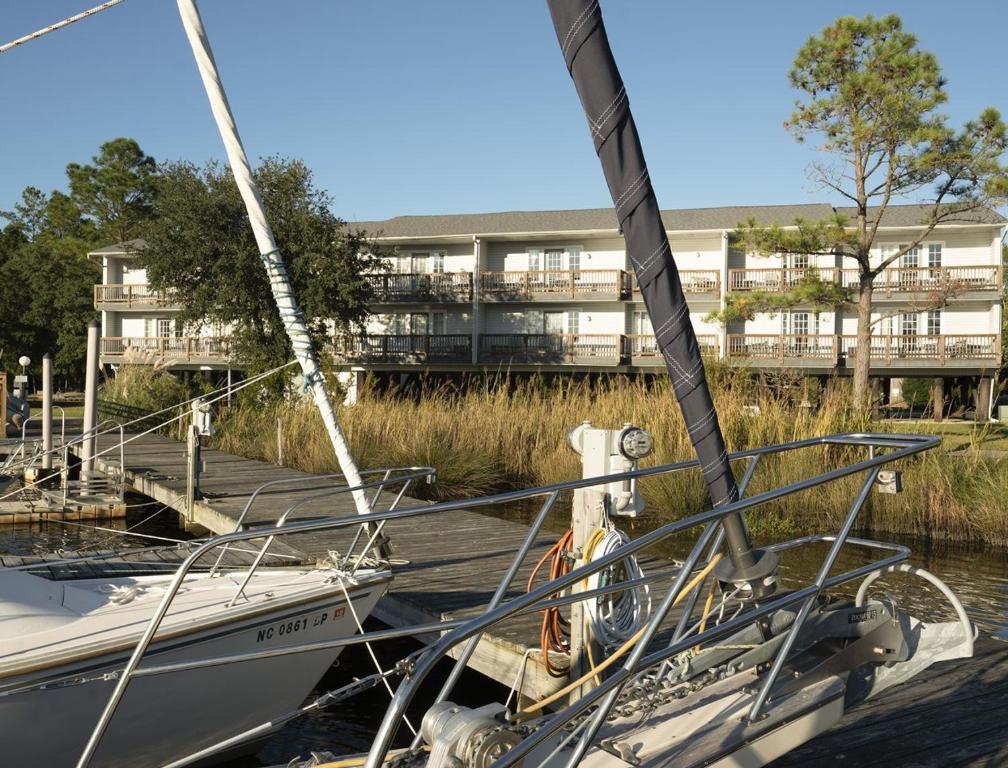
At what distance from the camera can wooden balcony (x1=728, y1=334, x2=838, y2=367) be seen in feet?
117

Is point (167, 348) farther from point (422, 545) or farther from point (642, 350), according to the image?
point (422, 545)

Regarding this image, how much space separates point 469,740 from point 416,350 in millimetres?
39203

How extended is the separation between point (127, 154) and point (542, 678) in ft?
230

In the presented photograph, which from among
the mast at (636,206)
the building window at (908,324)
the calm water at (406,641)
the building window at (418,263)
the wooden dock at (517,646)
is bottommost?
the calm water at (406,641)

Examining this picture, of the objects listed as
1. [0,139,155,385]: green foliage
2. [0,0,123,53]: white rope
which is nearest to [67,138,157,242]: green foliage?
[0,139,155,385]: green foliage

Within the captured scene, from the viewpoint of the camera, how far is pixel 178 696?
4.96m

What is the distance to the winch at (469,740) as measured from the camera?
281 cm

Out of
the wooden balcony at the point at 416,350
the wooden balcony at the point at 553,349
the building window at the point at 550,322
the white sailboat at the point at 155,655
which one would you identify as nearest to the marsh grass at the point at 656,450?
the white sailboat at the point at 155,655

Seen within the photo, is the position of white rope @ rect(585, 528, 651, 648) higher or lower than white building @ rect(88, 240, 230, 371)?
lower

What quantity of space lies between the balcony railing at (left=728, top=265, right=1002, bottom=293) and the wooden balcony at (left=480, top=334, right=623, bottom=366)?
545 cm

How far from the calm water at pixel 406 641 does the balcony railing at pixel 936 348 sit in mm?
24456

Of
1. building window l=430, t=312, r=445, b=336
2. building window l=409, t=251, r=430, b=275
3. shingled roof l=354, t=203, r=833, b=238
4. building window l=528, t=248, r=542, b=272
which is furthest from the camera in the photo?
building window l=409, t=251, r=430, b=275

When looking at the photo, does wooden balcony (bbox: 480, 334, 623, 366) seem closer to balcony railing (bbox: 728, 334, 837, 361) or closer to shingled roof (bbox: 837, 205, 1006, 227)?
balcony railing (bbox: 728, 334, 837, 361)

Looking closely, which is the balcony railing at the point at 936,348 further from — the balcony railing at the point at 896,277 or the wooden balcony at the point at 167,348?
the wooden balcony at the point at 167,348
